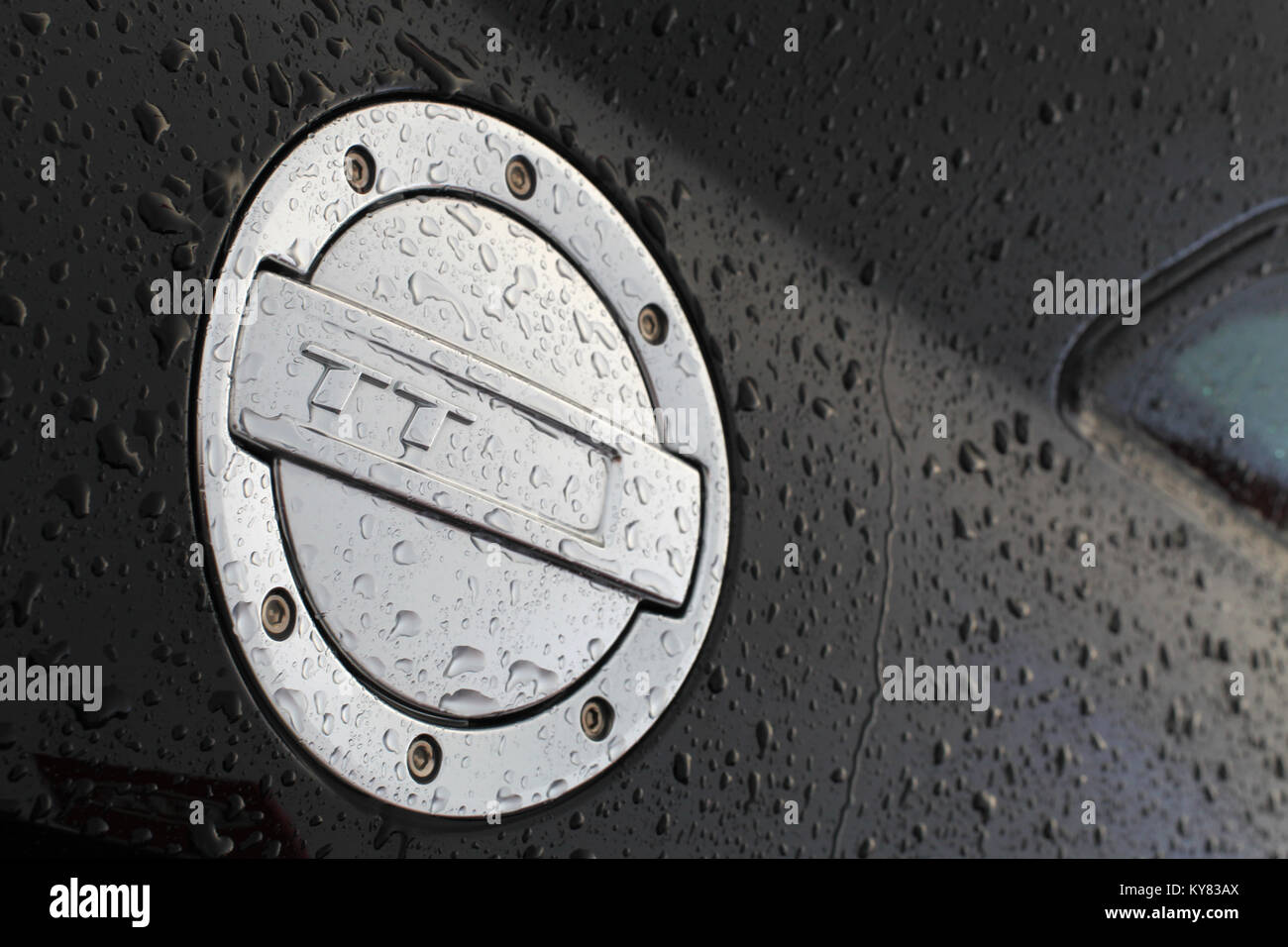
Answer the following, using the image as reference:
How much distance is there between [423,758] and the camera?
0.59 m

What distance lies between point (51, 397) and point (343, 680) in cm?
20

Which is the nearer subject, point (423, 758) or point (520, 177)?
point (423, 758)

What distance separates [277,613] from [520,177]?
0.33 m

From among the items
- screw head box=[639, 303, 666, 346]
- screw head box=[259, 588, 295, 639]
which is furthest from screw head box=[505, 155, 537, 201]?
screw head box=[259, 588, 295, 639]

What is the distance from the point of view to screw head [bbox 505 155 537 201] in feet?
2.29

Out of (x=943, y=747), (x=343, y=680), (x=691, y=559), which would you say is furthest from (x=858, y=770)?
(x=343, y=680)

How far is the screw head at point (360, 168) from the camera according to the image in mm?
614

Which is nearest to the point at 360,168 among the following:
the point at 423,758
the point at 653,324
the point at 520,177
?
the point at 520,177

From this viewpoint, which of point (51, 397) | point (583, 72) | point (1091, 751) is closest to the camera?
point (51, 397)

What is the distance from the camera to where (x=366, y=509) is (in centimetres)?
57

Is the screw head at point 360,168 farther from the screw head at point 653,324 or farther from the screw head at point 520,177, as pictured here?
the screw head at point 653,324

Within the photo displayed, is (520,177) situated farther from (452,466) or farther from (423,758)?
(423,758)
